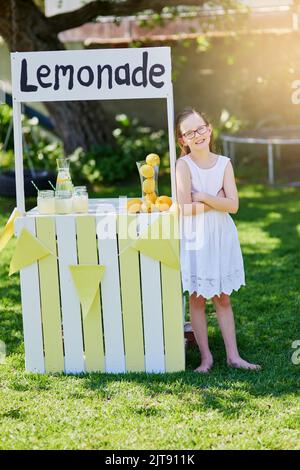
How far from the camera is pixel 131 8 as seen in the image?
873 cm

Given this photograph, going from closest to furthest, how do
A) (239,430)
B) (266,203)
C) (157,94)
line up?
1. (239,430)
2. (157,94)
3. (266,203)

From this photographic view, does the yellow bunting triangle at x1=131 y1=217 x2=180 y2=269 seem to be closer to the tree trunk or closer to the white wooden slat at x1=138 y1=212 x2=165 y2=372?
the white wooden slat at x1=138 y1=212 x2=165 y2=372

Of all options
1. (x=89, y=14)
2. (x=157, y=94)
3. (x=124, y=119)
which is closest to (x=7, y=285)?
(x=157, y=94)

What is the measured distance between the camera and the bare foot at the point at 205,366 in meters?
3.71

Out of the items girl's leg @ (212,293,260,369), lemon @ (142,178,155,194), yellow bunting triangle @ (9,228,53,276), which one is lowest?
girl's leg @ (212,293,260,369)

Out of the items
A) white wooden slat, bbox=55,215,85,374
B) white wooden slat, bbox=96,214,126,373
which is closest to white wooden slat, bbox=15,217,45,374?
white wooden slat, bbox=55,215,85,374

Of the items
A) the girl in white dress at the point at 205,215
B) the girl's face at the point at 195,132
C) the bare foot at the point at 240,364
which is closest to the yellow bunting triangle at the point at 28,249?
the girl in white dress at the point at 205,215

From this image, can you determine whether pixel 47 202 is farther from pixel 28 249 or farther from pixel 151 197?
pixel 151 197

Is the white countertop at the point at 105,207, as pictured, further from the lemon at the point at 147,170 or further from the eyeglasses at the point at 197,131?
the eyeglasses at the point at 197,131

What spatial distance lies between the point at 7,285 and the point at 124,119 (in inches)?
202

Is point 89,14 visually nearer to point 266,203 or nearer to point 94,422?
point 266,203

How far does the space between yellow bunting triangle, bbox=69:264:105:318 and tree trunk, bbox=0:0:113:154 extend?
16.7 ft

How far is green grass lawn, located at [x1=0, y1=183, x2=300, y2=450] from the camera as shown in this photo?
2994 mm

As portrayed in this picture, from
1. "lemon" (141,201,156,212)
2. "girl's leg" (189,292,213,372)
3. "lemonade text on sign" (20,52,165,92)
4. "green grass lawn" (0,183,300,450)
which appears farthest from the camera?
"girl's leg" (189,292,213,372)
